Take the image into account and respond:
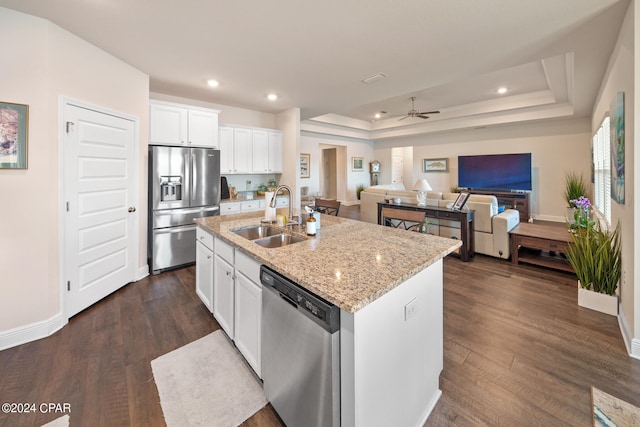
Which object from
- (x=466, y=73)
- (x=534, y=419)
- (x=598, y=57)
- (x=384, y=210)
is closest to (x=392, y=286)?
(x=534, y=419)

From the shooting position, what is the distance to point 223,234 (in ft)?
6.78

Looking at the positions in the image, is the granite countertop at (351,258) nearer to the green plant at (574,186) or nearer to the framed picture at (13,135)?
the framed picture at (13,135)

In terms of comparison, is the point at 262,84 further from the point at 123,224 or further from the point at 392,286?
the point at 392,286

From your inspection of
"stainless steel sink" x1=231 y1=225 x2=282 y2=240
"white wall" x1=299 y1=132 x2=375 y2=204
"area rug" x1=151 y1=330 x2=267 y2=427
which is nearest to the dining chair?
"stainless steel sink" x1=231 y1=225 x2=282 y2=240

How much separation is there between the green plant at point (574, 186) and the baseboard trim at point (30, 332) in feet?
28.0

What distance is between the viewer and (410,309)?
1.33 meters

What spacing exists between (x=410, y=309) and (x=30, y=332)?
2.98 metres

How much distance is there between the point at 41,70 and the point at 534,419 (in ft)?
13.9

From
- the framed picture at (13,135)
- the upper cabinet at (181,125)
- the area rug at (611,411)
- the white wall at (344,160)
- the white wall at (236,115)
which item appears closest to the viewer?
the area rug at (611,411)

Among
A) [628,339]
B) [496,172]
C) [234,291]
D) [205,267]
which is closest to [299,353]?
[234,291]

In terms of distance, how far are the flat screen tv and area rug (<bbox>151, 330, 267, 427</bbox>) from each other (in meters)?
7.82

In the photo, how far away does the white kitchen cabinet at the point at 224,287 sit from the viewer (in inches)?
77.8

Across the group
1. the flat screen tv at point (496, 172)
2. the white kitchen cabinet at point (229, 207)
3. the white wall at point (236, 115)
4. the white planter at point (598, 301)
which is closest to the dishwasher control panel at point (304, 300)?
the white planter at point (598, 301)

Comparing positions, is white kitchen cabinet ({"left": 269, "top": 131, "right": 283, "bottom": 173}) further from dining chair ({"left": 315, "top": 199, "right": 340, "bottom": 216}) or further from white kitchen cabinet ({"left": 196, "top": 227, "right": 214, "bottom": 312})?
white kitchen cabinet ({"left": 196, "top": 227, "right": 214, "bottom": 312})
